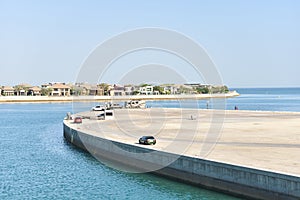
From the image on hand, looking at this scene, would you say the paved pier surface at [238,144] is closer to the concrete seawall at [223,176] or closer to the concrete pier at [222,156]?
the concrete pier at [222,156]

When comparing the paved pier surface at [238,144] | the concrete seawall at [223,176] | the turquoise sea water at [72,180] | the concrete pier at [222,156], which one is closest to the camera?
the concrete seawall at [223,176]

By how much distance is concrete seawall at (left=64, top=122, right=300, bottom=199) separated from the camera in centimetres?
2205

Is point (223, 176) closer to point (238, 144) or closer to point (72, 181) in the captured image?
point (238, 144)

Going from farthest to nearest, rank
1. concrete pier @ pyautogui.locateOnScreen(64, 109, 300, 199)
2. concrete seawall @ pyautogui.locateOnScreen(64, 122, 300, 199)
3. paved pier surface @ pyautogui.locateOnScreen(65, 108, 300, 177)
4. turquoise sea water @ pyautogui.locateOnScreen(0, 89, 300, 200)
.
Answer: turquoise sea water @ pyautogui.locateOnScreen(0, 89, 300, 200)
paved pier surface @ pyautogui.locateOnScreen(65, 108, 300, 177)
concrete pier @ pyautogui.locateOnScreen(64, 109, 300, 199)
concrete seawall @ pyautogui.locateOnScreen(64, 122, 300, 199)

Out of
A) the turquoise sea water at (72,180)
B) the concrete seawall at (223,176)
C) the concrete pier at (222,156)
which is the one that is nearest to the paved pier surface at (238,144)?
the concrete pier at (222,156)

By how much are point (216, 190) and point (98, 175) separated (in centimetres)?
1125

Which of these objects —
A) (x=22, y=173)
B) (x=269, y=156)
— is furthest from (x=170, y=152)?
(x=22, y=173)

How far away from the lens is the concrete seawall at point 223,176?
22.0m

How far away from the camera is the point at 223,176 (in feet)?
85.3

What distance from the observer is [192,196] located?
1069 inches

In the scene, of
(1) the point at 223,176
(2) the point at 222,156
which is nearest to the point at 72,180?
(2) the point at 222,156

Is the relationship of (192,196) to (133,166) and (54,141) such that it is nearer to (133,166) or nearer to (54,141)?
(133,166)

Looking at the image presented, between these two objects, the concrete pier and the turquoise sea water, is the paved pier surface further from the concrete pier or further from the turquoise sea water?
the turquoise sea water

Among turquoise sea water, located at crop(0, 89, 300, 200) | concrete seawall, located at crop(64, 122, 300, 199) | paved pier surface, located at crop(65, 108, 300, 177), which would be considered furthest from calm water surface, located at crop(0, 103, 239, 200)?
paved pier surface, located at crop(65, 108, 300, 177)
